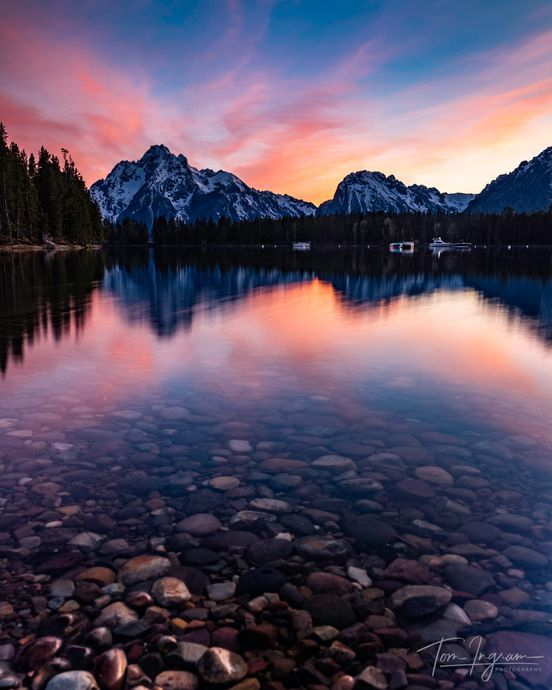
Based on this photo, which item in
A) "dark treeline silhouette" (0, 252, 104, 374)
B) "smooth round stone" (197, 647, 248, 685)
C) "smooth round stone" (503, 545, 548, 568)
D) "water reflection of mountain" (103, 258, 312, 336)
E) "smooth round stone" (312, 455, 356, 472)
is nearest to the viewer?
"smooth round stone" (197, 647, 248, 685)

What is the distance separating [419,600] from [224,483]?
13.2 feet

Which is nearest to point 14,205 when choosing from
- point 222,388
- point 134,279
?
point 134,279

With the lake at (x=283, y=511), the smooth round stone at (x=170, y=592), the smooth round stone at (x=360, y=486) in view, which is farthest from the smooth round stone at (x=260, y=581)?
the smooth round stone at (x=360, y=486)

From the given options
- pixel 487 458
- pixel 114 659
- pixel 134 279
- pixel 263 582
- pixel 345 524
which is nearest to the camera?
pixel 114 659

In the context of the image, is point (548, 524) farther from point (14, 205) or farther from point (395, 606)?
point (14, 205)

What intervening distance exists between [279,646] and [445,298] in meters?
41.8

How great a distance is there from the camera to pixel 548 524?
790cm

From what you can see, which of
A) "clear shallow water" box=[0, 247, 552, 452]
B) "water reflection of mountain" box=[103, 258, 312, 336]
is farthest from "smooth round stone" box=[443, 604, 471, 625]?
"water reflection of mountain" box=[103, 258, 312, 336]

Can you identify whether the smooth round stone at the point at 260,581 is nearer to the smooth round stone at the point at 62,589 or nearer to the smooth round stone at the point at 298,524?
the smooth round stone at the point at 298,524

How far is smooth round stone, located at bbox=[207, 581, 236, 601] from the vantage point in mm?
6121

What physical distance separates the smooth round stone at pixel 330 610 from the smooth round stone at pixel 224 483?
120 inches

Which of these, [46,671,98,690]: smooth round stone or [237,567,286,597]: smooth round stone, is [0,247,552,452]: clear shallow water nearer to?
[237,567,286,597]: smooth round stone

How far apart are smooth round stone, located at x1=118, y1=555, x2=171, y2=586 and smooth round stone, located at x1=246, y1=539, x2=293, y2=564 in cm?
117
